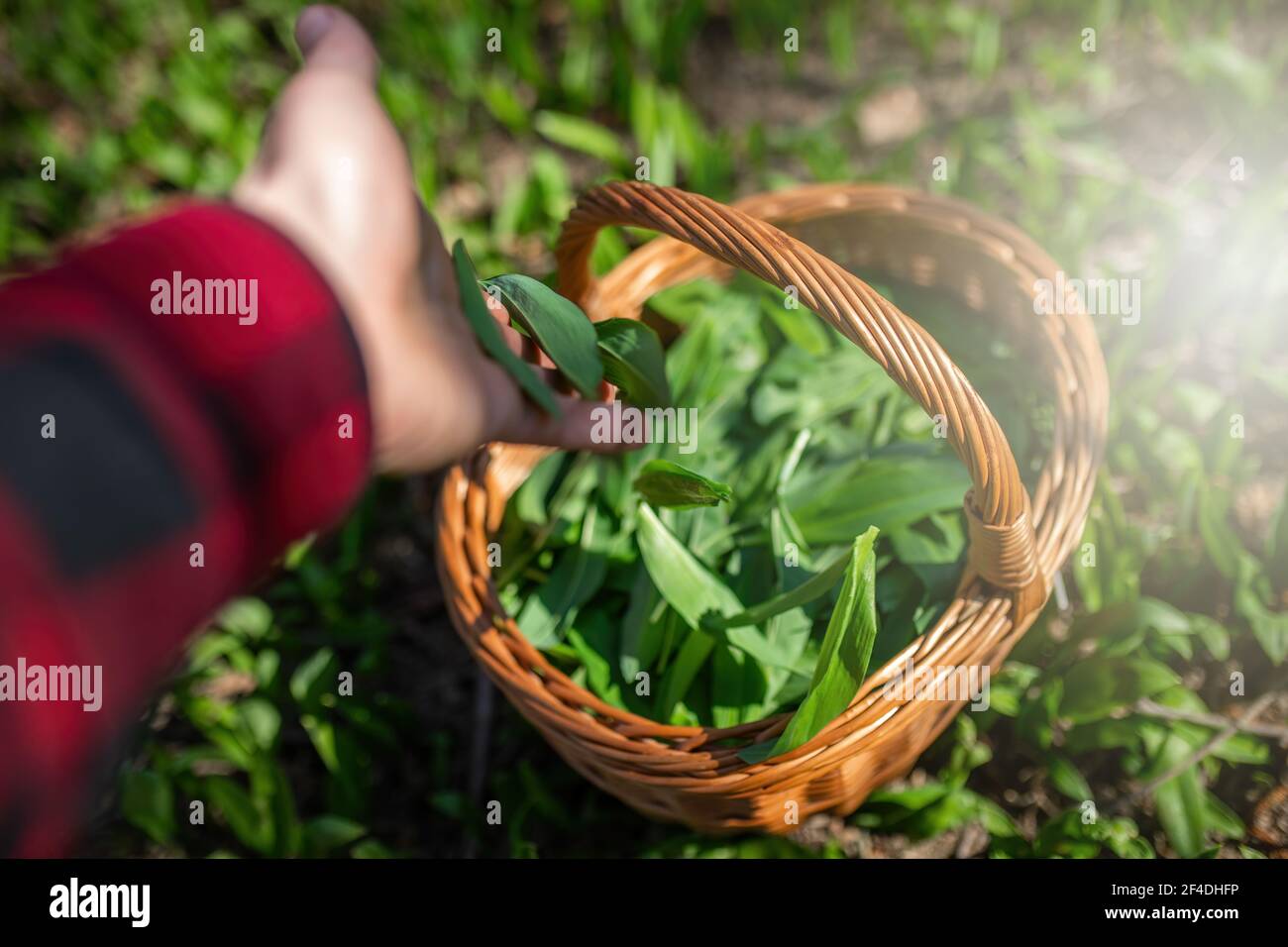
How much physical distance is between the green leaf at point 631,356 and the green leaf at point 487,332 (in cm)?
11

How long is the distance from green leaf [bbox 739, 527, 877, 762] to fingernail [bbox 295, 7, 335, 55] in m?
0.55

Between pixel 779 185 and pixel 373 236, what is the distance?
2.75 ft

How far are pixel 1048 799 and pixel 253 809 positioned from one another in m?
0.88

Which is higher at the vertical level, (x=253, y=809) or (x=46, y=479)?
(x=46, y=479)

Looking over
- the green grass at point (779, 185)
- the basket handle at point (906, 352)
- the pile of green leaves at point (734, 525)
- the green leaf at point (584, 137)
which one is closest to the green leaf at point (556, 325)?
the pile of green leaves at point (734, 525)

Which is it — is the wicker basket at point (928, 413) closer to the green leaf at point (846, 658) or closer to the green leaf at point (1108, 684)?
the green leaf at point (846, 658)

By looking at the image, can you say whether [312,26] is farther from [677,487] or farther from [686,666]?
[686,666]

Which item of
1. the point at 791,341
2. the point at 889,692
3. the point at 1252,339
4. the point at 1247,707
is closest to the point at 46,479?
the point at 889,692

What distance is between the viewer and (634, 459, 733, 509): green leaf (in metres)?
0.80

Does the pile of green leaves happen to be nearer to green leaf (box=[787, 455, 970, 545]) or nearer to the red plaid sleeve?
green leaf (box=[787, 455, 970, 545])

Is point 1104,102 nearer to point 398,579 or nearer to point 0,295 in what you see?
point 398,579

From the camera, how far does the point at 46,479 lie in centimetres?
43

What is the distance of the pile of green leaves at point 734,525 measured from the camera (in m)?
0.80

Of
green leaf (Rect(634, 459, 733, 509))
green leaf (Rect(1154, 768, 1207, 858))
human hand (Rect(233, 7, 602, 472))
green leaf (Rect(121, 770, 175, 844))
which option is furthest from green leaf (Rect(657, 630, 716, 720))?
green leaf (Rect(121, 770, 175, 844))
